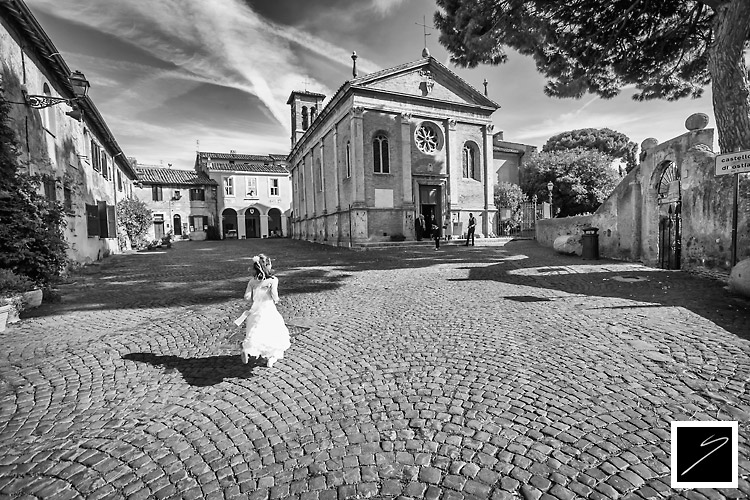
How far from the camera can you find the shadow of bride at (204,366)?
361 centimetres

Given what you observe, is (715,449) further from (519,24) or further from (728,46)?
(519,24)

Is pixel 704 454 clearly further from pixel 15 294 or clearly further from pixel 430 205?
pixel 430 205

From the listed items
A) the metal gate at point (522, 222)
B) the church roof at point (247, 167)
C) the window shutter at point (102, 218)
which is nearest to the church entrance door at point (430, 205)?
the metal gate at point (522, 222)

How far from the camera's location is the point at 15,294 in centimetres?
614

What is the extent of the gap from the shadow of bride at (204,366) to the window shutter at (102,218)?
13300 millimetres

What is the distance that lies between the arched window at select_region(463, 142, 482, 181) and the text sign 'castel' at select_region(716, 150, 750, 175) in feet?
58.4

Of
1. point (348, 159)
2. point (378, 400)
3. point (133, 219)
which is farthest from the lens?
point (133, 219)

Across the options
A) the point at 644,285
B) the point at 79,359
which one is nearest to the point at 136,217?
the point at 79,359

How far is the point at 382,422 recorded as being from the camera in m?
2.75

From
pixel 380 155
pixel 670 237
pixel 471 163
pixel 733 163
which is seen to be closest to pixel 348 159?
pixel 380 155

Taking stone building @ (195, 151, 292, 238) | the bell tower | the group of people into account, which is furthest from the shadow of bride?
stone building @ (195, 151, 292, 238)

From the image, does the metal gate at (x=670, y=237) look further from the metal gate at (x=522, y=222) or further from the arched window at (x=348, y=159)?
the metal gate at (x=522, y=222)

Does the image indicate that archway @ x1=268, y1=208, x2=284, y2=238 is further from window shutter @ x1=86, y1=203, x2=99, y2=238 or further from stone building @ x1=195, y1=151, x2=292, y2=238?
window shutter @ x1=86, y1=203, x2=99, y2=238

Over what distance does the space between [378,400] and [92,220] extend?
610 inches
